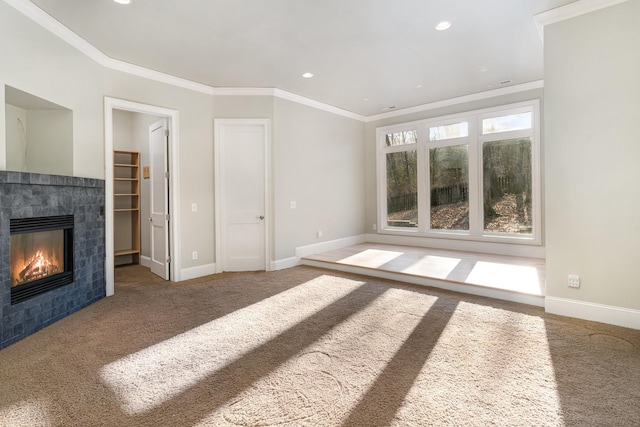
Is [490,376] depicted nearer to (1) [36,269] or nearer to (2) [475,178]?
(1) [36,269]

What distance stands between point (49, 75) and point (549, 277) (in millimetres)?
5470

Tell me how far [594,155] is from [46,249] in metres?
5.38

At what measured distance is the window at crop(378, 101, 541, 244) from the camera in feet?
17.8

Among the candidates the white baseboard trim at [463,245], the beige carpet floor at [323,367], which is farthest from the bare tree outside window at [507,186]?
the beige carpet floor at [323,367]

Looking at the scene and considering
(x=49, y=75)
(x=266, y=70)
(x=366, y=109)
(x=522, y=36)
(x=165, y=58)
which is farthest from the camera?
(x=366, y=109)

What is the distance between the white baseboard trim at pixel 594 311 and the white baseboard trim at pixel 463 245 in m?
2.38

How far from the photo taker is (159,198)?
4.93 m

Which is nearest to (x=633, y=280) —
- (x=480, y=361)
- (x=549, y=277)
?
(x=549, y=277)

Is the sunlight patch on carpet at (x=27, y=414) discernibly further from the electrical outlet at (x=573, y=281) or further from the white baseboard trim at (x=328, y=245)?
the electrical outlet at (x=573, y=281)

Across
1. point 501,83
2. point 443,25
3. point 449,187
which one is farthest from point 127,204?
point 501,83

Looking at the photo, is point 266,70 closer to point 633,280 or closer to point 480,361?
point 480,361

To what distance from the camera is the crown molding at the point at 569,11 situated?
9.47 ft

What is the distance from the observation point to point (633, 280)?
280cm

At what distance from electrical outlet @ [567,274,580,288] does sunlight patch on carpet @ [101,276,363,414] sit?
236cm
